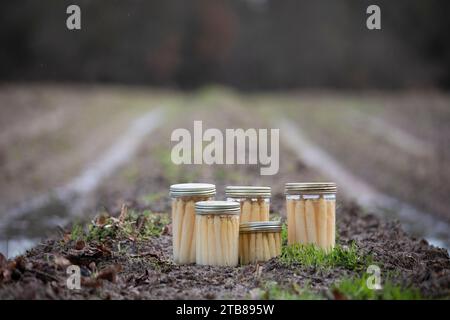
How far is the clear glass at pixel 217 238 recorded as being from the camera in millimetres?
7758

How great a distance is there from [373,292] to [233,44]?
66.1 metres

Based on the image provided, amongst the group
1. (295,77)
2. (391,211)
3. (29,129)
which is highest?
(295,77)

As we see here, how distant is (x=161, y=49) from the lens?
221 feet

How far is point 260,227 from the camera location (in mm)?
7906

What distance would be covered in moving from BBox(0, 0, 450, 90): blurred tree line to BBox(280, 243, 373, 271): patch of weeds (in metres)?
46.0

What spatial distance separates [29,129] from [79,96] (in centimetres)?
1268

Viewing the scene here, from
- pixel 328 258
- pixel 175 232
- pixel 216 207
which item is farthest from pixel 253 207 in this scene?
pixel 328 258

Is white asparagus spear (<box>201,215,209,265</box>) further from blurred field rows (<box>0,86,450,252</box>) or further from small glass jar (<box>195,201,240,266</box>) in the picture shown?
blurred field rows (<box>0,86,450,252</box>)

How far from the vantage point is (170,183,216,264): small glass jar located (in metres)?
8.05

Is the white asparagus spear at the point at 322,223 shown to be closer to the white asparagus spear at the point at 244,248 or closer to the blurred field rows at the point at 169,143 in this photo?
the white asparagus spear at the point at 244,248

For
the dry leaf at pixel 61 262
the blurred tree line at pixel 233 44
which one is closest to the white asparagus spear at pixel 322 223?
the dry leaf at pixel 61 262

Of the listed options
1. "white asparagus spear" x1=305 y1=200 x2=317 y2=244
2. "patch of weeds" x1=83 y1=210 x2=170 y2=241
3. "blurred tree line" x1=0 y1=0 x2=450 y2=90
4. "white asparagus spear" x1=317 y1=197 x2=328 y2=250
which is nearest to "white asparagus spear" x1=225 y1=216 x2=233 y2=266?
"white asparagus spear" x1=305 y1=200 x2=317 y2=244

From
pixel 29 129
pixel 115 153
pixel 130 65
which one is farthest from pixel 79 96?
pixel 130 65

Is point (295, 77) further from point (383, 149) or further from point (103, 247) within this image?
point (103, 247)
